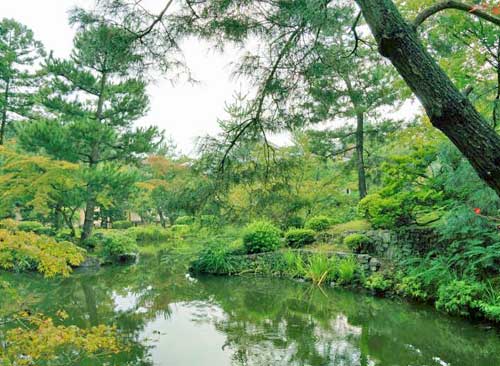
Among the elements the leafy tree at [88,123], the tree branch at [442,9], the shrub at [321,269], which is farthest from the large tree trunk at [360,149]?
the tree branch at [442,9]

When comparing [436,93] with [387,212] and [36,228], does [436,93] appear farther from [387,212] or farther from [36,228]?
[36,228]

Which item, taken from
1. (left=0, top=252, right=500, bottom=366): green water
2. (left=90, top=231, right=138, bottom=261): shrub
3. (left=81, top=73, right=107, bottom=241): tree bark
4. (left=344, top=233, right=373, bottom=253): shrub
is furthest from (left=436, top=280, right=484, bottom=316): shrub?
(left=81, top=73, right=107, bottom=241): tree bark

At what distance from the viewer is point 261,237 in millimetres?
8711

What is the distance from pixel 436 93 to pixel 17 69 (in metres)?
15.1

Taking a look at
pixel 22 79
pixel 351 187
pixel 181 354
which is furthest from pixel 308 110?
pixel 22 79

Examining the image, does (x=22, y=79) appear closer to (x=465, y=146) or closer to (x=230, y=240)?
(x=230, y=240)

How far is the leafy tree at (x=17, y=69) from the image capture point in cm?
1304

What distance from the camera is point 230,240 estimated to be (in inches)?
364

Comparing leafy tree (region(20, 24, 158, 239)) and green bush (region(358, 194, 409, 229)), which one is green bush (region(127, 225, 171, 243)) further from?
green bush (region(358, 194, 409, 229))

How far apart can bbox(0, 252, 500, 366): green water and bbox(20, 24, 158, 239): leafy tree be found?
11.9ft

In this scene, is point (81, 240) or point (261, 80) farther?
point (81, 240)

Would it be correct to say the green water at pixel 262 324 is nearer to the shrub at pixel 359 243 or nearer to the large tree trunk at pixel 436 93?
the shrub at pixel 359 243

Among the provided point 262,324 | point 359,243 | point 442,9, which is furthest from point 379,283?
point 442,9

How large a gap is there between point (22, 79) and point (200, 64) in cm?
1297
